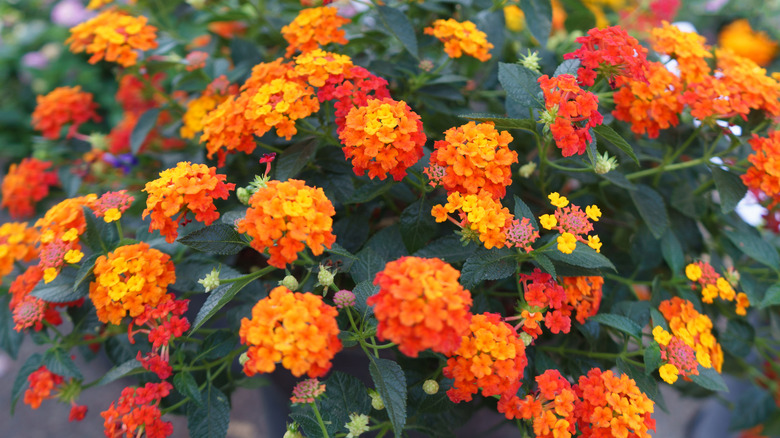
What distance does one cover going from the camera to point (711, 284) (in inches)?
34.2

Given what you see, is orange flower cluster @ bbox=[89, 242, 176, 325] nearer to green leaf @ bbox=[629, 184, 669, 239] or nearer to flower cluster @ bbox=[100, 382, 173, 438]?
flower cluster @ bbox=[100, 382, 173, 438]

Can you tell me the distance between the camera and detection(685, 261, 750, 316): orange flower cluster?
85 centimetres

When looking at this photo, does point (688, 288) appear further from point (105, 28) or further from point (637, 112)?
point (105, 28)

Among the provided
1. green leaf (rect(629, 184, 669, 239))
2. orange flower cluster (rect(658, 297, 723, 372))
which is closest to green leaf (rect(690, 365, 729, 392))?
orange flower cluster (rect(658, 297, 723, 372))

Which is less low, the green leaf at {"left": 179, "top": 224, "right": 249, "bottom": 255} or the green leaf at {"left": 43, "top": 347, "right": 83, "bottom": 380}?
the green leaf at {"left": 179, "top": 224, "right": 249, "bottom": 255}

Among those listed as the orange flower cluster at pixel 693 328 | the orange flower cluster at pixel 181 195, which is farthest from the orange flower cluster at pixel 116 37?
the orange flower cluster at pixel 693 328

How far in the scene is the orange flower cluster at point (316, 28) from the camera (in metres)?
0.89

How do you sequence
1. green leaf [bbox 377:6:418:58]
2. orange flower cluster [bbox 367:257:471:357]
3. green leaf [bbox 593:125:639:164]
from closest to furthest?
orange flower cluster [bbox 367:257:471:357], green leaf [bbox 593:125:639:164], green leaf [bbox 377:6:418:58]

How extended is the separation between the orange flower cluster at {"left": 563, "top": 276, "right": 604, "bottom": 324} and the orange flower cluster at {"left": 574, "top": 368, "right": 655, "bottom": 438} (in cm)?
11

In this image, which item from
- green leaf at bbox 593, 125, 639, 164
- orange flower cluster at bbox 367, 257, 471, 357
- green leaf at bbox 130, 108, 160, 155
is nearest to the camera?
orange flower cluster at bbox 367, 257, 471, 357

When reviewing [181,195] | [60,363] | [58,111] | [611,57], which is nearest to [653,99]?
[611,57]

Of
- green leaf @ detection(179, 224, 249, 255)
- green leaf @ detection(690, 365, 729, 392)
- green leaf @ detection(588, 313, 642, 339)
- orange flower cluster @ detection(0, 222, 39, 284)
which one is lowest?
green leaf @ detection(690, 365, 729, 392)

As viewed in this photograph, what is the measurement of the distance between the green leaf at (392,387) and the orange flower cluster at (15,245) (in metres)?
0.67

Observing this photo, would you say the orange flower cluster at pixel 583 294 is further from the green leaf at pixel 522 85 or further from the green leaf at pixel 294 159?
the green leaf at pixel 294 159
